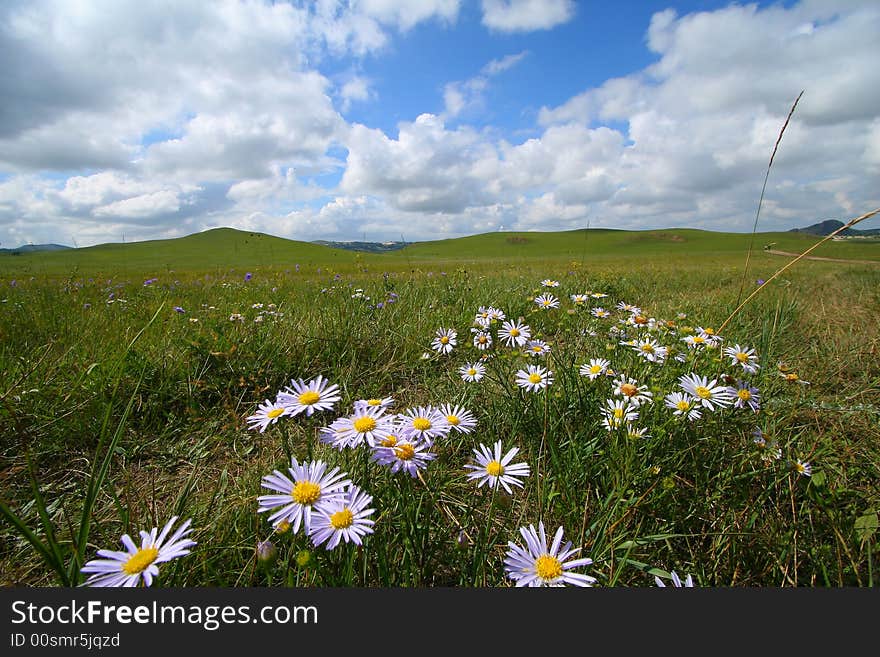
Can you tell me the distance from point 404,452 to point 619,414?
942 millimetres

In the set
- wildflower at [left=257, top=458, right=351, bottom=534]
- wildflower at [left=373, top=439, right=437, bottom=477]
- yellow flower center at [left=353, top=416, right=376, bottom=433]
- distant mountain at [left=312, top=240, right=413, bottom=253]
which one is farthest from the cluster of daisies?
distant mountain at [left=312, top=240, right=413, bottom=253]

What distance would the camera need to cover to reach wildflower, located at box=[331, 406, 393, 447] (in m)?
1.09

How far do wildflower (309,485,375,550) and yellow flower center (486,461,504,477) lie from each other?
1.42 ft

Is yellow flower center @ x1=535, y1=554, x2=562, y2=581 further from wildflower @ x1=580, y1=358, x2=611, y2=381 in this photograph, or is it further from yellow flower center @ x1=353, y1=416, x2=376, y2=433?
wildflower @ x1=580, y1=358, x2=611, y2=381

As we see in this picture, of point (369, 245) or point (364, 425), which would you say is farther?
point (369, 245)

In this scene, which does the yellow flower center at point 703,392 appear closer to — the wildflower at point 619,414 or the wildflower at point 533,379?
the wildflower at point 619,414

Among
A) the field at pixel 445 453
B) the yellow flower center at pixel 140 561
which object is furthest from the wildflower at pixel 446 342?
the yellow flower center at pixel 140 561

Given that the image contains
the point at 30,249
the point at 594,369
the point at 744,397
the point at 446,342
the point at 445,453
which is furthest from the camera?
the point at 30,249

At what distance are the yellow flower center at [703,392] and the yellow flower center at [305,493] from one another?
1.48 meters

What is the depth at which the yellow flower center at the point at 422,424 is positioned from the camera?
4.01 ft

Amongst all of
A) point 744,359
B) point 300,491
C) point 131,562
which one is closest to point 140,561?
point 131,562

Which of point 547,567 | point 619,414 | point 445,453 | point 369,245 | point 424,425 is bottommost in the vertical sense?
point 445,453

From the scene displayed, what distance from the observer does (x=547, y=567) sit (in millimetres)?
922

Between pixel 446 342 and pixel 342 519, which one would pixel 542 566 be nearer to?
pixel 342 519
